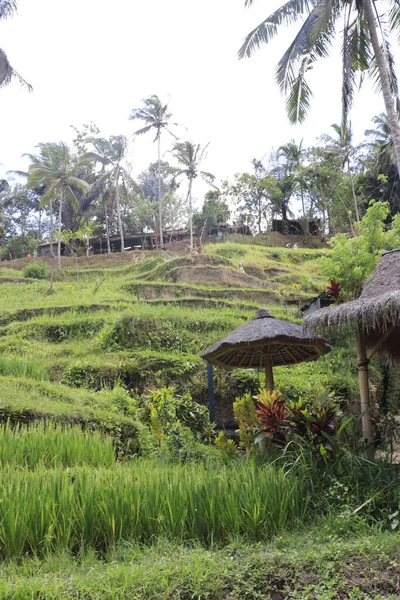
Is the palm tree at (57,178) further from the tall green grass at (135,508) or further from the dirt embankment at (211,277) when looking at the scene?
the tall green grass at (135,508)

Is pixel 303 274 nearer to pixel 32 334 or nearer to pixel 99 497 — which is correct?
pixel 32 334

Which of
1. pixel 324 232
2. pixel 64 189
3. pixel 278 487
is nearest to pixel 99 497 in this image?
pixel 278 487

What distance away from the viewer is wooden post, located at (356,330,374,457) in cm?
577

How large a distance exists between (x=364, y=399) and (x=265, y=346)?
1744mm

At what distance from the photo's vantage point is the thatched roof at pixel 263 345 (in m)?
7.12

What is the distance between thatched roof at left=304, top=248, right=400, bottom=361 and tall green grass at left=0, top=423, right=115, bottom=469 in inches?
100

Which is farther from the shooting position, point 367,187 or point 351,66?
point 367,187

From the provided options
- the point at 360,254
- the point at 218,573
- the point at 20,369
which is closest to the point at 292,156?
the point at 360,254

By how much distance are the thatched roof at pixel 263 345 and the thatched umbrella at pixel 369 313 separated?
882 mm

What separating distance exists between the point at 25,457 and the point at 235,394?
19.9ft

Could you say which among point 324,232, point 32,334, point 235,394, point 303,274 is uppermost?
point 324,232

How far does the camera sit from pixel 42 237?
149 feet

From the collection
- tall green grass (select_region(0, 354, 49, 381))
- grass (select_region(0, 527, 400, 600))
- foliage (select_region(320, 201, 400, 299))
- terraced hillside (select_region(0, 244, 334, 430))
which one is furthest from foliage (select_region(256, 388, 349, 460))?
foliage (select_region(320, 201, 400, 299))

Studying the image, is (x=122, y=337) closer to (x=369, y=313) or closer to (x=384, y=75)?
(x=384, y=75)
